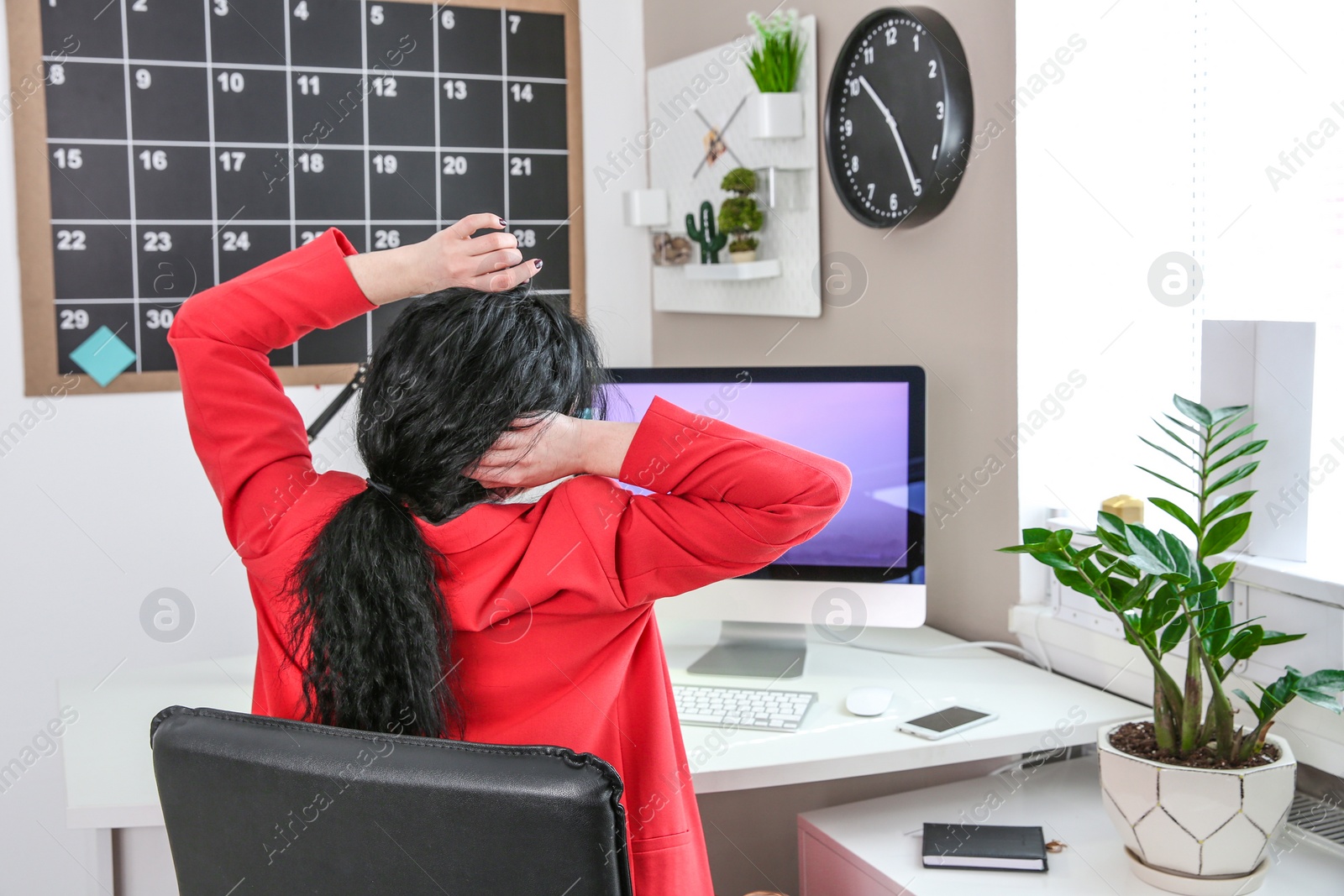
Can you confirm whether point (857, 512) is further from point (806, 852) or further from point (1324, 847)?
Answer: point (1324, 847)

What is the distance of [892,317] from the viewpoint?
188 centimetres

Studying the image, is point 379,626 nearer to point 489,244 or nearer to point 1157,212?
point 489,244

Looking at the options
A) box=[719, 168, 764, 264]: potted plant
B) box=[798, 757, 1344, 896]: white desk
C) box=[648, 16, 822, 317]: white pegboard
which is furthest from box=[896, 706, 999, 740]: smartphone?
box=[719, 168, 764, 264]: potted plant

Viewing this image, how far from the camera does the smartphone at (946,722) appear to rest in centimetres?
137

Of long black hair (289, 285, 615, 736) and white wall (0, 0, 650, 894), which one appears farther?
white wall (0, 0, 650, 894)

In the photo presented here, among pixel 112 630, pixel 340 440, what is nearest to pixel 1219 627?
pixel 340 440

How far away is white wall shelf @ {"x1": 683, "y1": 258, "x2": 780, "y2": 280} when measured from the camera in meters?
2.10

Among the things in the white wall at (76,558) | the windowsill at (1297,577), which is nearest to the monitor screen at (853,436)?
the windowsill at (1297,577)

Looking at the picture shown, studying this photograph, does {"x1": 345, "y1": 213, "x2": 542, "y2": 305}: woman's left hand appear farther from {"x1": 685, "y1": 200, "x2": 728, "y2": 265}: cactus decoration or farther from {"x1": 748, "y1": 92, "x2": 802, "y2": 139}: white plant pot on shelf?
{"x1": 685, "y1": 200, "x2": 728, "y2": 265}: cactus decoration

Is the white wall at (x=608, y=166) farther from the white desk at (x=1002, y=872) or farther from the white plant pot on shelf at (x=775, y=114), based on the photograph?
the white desk at (x=1002, y=872)

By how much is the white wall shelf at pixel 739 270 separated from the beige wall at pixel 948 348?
105 millimetres

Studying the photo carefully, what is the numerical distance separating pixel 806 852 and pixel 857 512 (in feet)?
1.54

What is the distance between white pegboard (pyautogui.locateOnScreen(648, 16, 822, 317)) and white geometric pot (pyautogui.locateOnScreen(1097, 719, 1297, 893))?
1.10 m

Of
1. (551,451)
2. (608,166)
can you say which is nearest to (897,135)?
(608,166)
